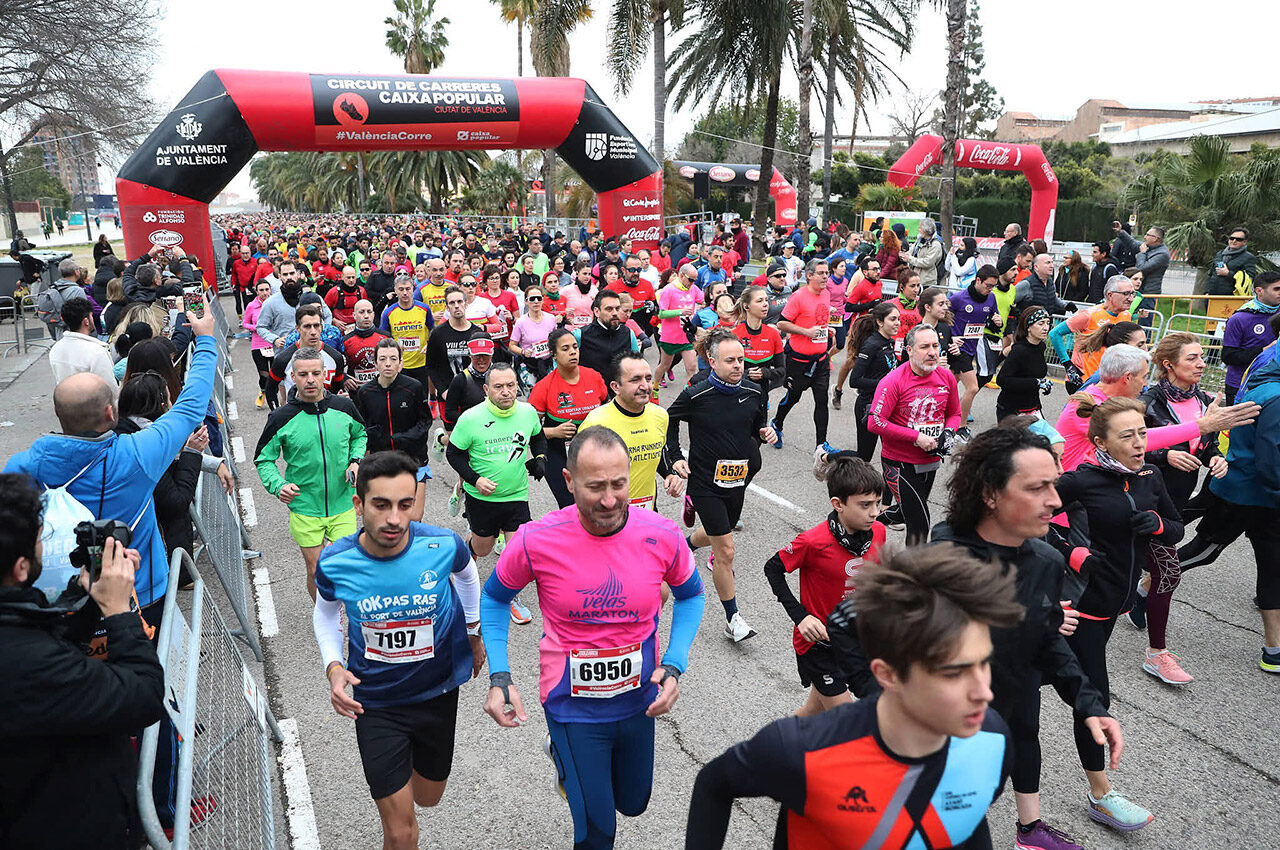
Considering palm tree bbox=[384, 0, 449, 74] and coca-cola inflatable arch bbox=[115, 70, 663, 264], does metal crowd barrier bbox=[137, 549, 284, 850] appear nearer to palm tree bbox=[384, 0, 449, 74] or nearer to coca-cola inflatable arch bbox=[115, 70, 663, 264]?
coca-cola inflatable arch bbox=[115, 70, 663, 264]

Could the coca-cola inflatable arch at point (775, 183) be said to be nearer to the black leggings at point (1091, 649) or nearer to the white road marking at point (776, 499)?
the white road marking at point (776, 499)

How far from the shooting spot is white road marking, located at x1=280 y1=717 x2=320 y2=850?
3650 millimetres

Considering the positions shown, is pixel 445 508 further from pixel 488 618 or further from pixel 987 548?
pixel 987 548

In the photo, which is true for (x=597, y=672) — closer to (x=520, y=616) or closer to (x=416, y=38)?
(x=520, y=616)

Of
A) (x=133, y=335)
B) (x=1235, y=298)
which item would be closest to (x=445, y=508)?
(x=133, y=335)

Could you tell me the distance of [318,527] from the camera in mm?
5203

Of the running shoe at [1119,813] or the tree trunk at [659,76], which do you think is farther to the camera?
the tree trunk at [659,76]

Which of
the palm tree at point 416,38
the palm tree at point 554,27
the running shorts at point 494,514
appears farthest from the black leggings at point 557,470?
the palm tree at point 416,38

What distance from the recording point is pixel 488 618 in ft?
10.0

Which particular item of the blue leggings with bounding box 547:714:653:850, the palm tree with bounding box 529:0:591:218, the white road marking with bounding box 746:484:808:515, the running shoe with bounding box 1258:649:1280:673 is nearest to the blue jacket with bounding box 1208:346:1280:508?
the running shoe with bounding box 1258:649:1280:673

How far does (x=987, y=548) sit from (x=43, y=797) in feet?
9.40

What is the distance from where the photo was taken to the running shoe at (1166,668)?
4883 millimetres

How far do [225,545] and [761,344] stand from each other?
5041 millimetres

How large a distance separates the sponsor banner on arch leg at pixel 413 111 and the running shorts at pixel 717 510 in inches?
574
